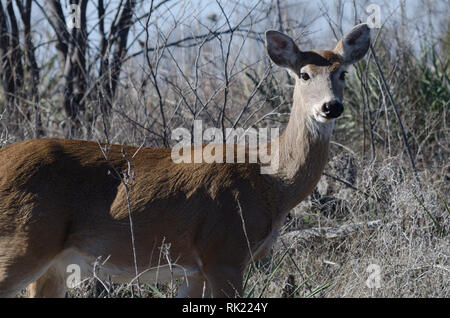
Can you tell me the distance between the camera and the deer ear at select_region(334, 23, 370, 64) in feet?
16.6

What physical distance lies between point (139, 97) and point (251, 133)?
1102 mm

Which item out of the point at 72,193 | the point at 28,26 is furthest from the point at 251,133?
the point at 28,26

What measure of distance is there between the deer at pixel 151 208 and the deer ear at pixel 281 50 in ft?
0.70

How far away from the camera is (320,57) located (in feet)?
15.9

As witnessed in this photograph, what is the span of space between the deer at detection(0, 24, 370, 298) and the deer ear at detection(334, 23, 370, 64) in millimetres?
332

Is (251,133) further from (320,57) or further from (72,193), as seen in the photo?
(72,193)

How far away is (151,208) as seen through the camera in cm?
450

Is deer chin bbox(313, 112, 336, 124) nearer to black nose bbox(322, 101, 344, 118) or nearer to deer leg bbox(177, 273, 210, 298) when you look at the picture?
black nose bbox(322, 101, 344, 118)

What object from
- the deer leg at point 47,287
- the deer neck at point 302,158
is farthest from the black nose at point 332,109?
the deer leg at point 47,287

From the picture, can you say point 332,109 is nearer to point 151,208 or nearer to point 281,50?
point 281,50

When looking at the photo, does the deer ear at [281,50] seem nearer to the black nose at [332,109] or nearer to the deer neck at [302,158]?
the deer neck at [302,158]

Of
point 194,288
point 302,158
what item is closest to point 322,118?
point 302,158

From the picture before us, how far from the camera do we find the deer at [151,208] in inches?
168
